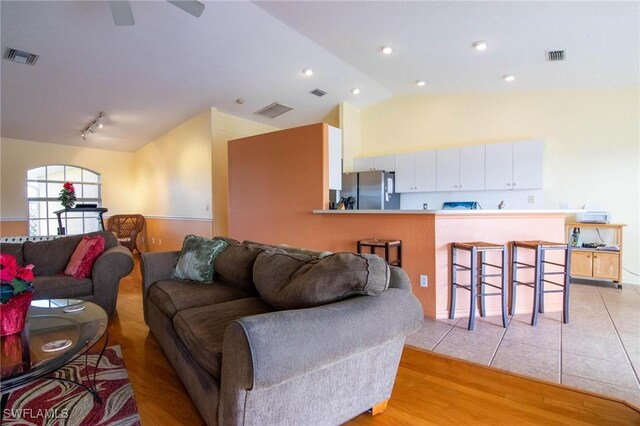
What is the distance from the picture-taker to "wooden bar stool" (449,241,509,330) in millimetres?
2916

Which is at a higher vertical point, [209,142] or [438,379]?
[209,142]

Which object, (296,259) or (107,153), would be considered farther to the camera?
(107,153)

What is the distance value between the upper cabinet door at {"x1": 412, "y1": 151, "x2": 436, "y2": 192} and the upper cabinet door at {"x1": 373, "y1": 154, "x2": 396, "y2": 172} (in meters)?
0.41

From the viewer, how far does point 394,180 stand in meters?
5.81

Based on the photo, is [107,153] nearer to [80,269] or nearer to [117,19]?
[80,269]

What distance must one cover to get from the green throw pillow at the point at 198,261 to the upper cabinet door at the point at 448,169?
391 cm

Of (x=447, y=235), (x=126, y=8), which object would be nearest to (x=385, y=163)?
(x=447, y=235)

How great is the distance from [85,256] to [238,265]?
1788 mm

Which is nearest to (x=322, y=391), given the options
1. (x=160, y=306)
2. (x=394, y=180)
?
(x=160, y=306)

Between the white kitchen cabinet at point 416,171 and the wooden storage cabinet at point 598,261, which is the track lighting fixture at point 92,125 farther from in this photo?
the wooden storage cabinet at point 598,261

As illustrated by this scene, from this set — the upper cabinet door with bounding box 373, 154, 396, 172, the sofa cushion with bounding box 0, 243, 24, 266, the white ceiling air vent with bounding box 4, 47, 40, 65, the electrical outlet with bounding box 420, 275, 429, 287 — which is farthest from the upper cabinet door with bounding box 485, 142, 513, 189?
the white ceiling air vent with bounding box 4, 47, 40, 65

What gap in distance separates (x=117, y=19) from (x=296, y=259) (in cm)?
234

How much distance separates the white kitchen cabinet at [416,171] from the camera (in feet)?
18.0

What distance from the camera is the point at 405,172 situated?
226 inches
